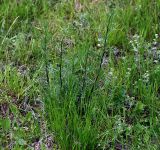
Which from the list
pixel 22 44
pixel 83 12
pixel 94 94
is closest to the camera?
pixel 94 94

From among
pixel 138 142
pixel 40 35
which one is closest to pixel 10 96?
pixel 40 35

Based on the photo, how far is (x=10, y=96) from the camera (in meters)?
3.08

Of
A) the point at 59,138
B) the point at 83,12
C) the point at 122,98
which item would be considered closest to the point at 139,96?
the point at 122,98

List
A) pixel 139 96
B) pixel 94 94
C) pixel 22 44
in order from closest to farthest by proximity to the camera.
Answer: pixel 94 94
pixel 139 96
pixel 22 44

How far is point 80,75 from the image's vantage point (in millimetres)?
2932

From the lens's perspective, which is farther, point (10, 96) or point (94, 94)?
point (10, 96)

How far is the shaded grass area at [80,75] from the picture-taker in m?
2.69

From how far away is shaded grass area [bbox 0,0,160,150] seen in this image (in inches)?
106

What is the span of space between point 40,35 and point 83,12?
0.51 metres

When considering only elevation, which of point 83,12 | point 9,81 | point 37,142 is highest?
point 83,12

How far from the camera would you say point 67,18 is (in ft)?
12.7

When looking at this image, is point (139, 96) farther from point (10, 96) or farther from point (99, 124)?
point (10, 96)

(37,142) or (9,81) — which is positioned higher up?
(9,81)

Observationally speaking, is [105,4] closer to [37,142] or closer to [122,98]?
[122,98]
